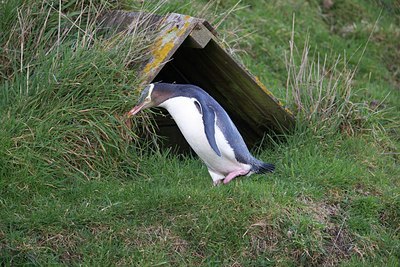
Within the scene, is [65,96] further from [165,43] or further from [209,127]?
[209,127]

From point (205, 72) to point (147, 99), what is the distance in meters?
1.10

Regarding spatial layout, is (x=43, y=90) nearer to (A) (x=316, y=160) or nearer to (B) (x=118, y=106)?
(B) (x=118, y=106)

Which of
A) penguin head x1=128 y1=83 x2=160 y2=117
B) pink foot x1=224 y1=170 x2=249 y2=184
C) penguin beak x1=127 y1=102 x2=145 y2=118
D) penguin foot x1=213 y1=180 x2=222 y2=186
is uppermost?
penguin head x1=128 y1=83 x2=160 y2=117

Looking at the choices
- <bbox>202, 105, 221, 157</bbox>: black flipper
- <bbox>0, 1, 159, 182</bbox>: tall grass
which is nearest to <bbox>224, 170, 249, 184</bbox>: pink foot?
<bbox>202, 105, 221, 157</bbox>: black flipper

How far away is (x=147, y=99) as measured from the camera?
6.00 m

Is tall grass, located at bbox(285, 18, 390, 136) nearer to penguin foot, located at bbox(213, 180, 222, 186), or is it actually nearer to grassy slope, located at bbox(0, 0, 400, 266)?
grassy slope, located at bbox(0, 0, 400, 266)

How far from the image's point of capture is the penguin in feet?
19.2

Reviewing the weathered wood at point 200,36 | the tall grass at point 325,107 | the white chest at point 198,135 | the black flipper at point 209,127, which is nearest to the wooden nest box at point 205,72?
the weathered wood at point 200,36

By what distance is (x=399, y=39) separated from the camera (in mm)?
10023

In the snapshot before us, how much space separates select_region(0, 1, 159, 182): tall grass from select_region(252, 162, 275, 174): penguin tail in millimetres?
873

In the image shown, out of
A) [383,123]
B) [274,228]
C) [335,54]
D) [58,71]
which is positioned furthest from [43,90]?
[335,54]

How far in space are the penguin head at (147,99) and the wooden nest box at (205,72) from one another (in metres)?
0.28

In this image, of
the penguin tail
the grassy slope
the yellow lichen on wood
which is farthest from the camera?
the yellow lichen on wood

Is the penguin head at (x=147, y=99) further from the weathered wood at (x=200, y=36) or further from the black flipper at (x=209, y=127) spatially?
the weathered wood at (x=200, y=36)
